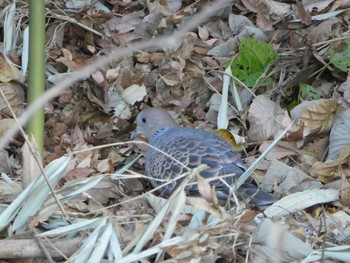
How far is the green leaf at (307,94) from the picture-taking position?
14.3 feet

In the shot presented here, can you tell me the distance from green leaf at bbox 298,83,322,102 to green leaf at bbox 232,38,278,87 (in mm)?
206

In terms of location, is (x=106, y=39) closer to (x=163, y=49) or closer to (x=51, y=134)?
(x=163, y=49)

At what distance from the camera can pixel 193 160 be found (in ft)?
11.8

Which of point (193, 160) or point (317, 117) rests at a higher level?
point (193, 160)

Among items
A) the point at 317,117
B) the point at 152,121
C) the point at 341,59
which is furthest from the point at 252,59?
the point at 152,121

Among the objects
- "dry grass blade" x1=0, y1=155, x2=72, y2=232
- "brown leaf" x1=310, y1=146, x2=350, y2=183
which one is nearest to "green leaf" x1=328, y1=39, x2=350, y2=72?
"brown leaf" x1=310, y1=146, x2=350, y2=183

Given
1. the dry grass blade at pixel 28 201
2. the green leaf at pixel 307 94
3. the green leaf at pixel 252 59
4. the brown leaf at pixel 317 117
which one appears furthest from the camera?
the green leaf at pixel 252 59

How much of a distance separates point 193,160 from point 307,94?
1028 mm

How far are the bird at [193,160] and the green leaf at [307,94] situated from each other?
0.73 metres

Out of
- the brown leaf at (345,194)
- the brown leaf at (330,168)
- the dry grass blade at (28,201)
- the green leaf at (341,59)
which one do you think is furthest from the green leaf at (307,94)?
the dry grass blade at (28,201)

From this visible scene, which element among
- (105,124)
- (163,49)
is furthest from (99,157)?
(163,49)

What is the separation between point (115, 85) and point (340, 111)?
4.03 ft

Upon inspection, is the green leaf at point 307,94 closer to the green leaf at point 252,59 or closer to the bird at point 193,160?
the green leaf at point 252,59

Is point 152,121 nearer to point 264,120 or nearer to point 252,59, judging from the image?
point 264,120
